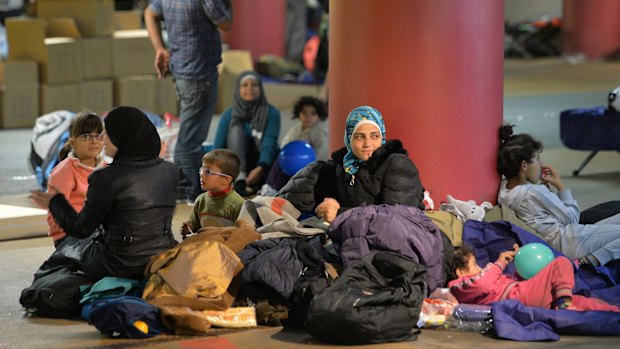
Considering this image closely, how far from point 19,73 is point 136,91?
1412mm

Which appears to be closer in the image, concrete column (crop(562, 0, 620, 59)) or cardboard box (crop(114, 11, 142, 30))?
cardboard box (crop(114, 11, 142, 30))

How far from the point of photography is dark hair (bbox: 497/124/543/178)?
25.2 ft

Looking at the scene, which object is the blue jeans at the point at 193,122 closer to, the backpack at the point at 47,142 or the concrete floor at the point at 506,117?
the concrete floor at the point at 506,117

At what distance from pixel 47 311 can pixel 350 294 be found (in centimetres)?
175

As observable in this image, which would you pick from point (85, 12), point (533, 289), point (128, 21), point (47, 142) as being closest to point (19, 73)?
point (85, 12)

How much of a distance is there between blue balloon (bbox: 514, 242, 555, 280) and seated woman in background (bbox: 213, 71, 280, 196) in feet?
11.3

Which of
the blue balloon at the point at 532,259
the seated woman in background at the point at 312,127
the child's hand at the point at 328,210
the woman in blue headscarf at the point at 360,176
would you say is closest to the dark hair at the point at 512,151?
the woman in blue headscarf at the point at 360,176

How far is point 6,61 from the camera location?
551 inches

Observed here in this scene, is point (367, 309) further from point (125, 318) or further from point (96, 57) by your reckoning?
point (96, 57)

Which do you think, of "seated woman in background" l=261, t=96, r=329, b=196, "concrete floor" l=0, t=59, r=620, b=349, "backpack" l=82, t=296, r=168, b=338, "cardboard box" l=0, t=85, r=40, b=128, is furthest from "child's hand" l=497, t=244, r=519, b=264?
"cardboard box" l=0, t=85, r=40, b=128

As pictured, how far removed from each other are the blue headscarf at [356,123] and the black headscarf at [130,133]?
123cm

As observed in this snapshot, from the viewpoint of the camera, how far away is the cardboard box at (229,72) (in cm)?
1526

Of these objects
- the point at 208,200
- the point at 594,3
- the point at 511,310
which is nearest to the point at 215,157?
the point at 208,200

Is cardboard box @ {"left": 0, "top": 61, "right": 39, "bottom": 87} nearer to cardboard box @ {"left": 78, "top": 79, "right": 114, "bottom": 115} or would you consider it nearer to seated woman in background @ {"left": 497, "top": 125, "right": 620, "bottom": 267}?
cardboard box @ {"left": 78, "top": 79, "right": 114, "bottom": 115}
